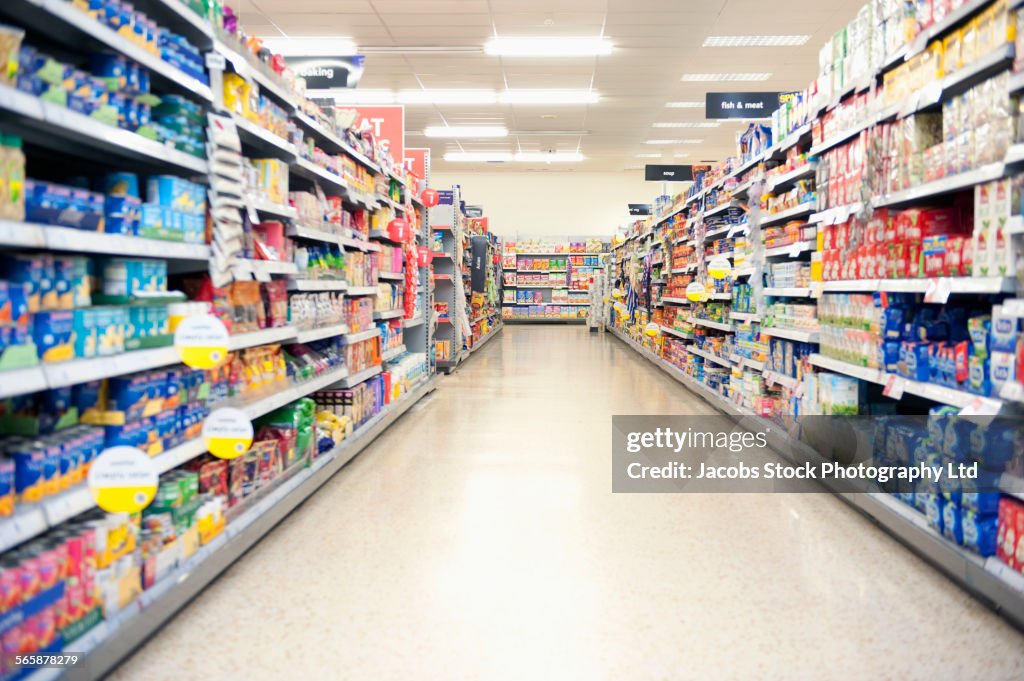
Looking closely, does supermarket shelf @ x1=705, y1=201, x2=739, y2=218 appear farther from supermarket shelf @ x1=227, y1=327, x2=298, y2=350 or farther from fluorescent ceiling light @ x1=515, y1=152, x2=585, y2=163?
fluorescent ceiling light @ x1=515, y1=152, x2=585, y2=163

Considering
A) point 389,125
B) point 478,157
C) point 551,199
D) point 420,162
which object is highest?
point 478,157

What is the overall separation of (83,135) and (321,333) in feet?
6.72

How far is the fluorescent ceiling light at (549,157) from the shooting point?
17.6 m

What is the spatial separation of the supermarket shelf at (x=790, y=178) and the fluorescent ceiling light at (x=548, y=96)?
24.8 ft

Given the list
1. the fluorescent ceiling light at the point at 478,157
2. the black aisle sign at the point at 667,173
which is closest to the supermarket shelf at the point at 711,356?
the black aisle sign at the point at 667,173

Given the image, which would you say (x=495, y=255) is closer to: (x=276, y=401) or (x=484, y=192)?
(x=484, y=192)

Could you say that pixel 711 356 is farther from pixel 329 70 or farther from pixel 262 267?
pixel 262 267

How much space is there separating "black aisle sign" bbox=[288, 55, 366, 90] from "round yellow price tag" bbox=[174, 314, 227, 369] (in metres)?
4.54

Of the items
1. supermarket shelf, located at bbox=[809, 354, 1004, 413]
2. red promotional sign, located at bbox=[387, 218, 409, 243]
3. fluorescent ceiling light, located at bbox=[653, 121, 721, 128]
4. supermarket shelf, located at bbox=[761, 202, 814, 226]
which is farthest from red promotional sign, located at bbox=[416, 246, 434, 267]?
fluorescent ceiling light, located at bbox=[653, 121, 721, 128]

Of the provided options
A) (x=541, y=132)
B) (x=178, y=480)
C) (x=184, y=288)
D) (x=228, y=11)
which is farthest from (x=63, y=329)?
(x=541, y=132)

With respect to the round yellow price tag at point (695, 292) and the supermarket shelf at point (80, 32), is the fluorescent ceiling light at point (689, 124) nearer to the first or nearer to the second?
the round yellow price tag at point (695, 292)

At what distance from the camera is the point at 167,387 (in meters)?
2.43

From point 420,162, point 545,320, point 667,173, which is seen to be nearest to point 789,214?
point 420,162

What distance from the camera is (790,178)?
456 cm
